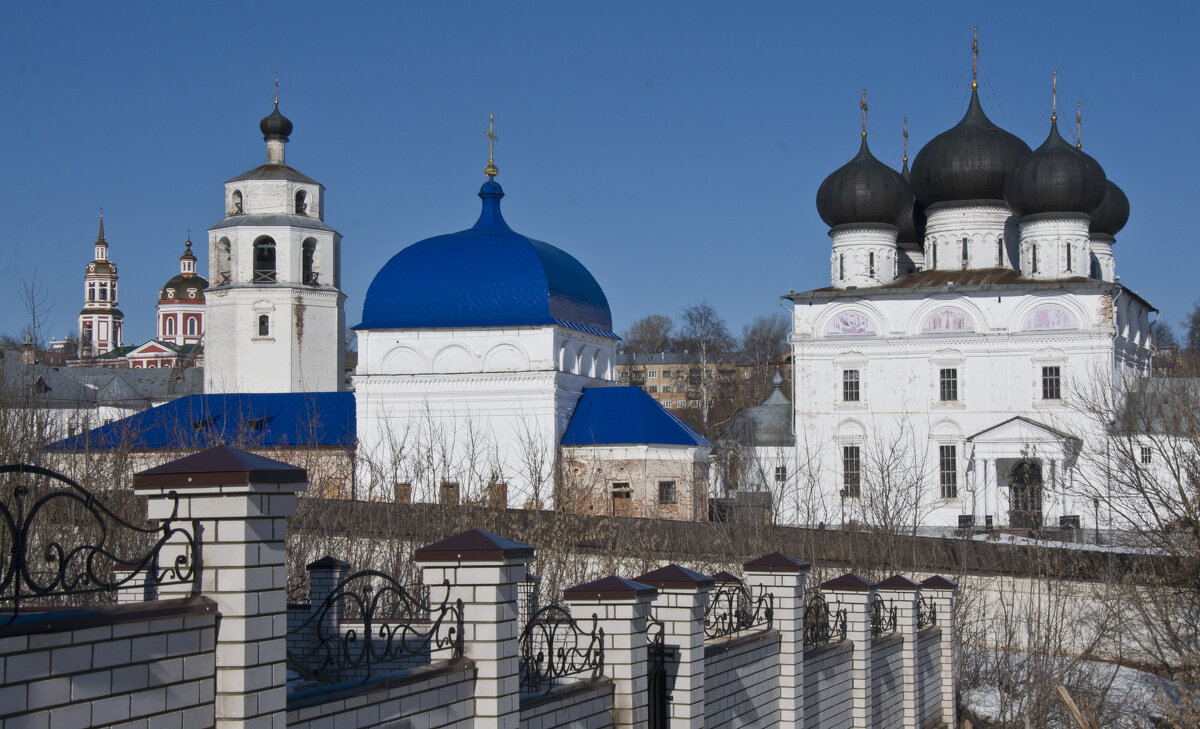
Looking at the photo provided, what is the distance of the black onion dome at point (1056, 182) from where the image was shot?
1229 inches

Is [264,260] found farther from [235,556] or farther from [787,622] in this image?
[235,556]

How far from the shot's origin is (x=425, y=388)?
28.0m

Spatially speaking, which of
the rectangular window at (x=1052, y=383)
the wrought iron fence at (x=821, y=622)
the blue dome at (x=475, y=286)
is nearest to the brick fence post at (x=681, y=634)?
the wrought iron fence at (x=821, y=622)

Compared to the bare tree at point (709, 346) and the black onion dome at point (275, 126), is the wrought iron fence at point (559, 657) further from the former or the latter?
the bare tree at point (709, 346)

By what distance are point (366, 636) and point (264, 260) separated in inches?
1130

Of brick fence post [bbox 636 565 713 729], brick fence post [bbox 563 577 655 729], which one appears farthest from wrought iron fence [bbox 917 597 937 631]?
brick fence post [bbox 563 577 655 729]

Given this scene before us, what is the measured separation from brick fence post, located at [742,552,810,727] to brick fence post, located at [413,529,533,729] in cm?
381

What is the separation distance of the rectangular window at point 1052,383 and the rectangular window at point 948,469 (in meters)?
2.41

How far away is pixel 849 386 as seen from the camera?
3266cm

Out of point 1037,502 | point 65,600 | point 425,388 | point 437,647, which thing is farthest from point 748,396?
point 437,647

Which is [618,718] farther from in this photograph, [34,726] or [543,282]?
[543,282]

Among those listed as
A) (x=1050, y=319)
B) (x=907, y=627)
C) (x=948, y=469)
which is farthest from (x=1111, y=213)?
(x=907, y=627)

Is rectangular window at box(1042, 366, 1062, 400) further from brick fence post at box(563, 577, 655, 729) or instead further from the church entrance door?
brick fence post at box(563, 577, 655, 729)

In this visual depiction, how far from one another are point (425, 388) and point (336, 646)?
19039 millimetres
